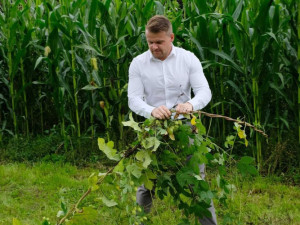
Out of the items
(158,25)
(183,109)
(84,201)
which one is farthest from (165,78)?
(84,201)

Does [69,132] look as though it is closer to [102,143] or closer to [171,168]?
[171,168]

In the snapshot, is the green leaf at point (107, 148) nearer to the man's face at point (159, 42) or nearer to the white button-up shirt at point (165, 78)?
the white button-up shirt at point (165, 78)

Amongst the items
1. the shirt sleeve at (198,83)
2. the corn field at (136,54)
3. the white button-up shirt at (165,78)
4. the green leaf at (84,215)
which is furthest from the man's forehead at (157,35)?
the corn field at (136,54)

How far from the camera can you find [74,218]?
1648 mm

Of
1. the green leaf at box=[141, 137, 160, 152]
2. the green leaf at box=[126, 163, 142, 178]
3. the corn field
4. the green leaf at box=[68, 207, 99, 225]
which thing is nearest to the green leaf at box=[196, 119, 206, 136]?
the green leaf at box=[141, 137, 160, 152]

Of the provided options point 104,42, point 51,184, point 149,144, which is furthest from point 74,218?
point 104,42

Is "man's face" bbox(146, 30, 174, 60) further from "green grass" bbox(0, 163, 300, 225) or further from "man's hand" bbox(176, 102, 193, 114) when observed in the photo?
"green grass" bbox(0, 163, 300, 225)

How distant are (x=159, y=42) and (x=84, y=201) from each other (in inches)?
77.1

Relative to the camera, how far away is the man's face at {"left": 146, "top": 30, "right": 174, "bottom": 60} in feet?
8.45

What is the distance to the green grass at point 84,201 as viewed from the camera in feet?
11.7

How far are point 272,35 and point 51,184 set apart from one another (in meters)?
2.63

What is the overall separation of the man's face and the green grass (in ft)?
4.21

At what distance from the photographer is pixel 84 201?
396cm

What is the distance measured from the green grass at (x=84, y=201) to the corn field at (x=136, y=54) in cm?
52
